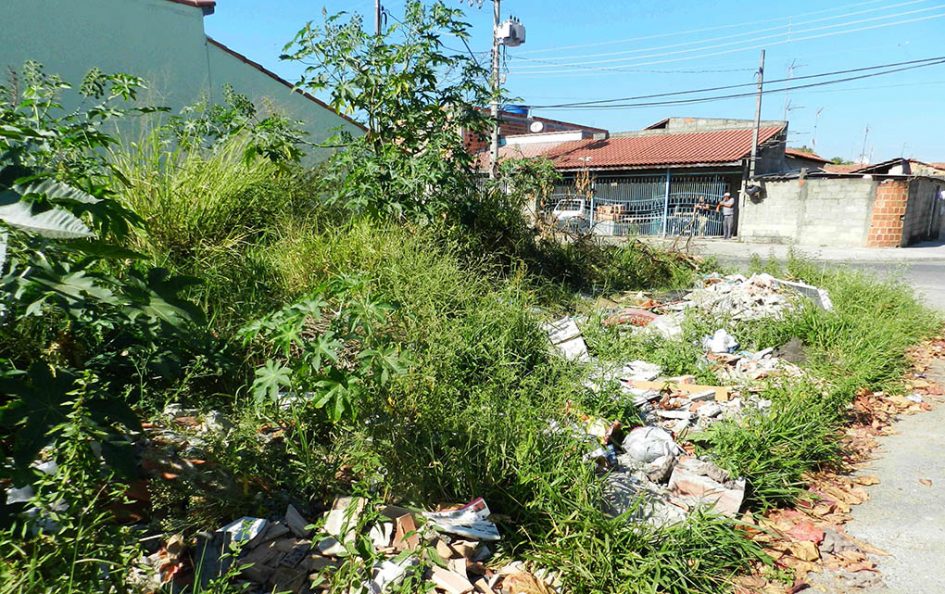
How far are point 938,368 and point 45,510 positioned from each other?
6662 mm

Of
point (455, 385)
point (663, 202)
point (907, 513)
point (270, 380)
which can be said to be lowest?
point (907, 513)

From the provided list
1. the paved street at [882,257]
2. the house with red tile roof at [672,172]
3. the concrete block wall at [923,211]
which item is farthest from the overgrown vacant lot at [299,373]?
the concrete block wall at [923,211]

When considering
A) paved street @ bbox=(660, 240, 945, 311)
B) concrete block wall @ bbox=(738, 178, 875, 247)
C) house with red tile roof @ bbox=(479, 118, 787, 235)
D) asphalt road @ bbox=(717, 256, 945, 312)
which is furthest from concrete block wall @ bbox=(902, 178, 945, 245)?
house with red tile roof @ bbox=(479, 118, 787, 235)

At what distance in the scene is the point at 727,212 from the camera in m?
20.8

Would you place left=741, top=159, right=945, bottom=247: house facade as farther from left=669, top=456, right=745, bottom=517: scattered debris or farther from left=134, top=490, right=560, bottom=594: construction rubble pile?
left=134, top=490, right=560, bottom=594: construction rubble pile

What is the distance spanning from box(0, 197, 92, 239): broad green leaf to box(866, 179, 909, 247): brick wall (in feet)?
71.2

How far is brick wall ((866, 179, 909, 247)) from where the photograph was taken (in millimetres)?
18228

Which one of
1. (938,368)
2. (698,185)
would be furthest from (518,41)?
(938,368)

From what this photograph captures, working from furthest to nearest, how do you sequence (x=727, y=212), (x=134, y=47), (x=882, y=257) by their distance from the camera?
(x=727, y=212) < (x=882, y=257) < (x=134, y=47)

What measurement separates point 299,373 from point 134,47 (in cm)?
1021

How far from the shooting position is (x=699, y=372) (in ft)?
15.2

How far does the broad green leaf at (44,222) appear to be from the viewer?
137 cm

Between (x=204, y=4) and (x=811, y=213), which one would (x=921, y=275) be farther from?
(x=204, y=4)

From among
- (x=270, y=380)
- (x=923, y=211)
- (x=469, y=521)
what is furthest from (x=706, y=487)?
(x=923, y=211)
